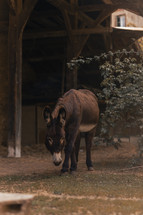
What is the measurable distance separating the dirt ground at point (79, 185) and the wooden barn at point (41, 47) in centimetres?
172

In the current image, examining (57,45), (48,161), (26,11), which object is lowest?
(48,161)

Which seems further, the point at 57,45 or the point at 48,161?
the point at 57,45

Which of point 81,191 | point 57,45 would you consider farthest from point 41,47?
point 81,191

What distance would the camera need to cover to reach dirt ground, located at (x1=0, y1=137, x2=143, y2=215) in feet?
17.1

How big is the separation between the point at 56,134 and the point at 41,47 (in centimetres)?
1231

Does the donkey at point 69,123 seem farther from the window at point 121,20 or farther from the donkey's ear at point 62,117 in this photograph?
the window at point 121,20

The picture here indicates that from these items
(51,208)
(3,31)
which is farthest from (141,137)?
(3,31)

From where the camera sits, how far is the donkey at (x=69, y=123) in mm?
7642

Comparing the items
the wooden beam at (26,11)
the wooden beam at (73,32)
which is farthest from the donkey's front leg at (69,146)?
the wooden beam at (73,32)

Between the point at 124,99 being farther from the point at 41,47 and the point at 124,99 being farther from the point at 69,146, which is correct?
the point at 41,47

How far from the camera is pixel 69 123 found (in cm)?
845

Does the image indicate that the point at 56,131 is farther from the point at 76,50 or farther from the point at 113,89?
the point at 76,50

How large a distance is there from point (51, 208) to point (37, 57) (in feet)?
47.5

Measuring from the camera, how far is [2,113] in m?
12.6
